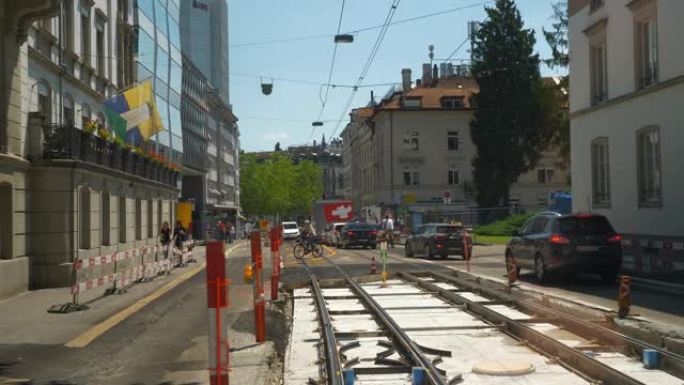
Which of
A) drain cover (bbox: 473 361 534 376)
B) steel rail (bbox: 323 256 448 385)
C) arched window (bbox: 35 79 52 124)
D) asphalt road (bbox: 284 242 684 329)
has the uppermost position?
arched window (bbox: 35 79 52 124)

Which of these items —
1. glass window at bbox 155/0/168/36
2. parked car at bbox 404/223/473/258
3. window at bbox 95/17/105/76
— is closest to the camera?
window at bbox 95/17/105/76

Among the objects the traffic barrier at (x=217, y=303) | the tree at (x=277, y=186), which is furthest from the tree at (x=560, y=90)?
the tree at (x=277, y=186)

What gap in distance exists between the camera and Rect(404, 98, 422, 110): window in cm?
7038

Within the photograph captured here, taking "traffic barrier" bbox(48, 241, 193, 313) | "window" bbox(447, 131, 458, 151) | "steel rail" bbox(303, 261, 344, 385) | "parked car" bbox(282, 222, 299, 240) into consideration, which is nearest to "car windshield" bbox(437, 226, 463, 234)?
"traffic barrier" bbox(48, 241, 193, 313)

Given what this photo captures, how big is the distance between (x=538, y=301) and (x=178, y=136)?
39344 mm

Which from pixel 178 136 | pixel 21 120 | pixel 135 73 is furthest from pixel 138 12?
pixel 21 120

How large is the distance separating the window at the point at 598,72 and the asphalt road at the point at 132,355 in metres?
17.6

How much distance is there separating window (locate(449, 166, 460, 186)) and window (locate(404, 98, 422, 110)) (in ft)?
21.2

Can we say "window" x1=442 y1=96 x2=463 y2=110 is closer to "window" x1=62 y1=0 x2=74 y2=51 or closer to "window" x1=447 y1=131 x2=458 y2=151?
"window" x1=447 y1=131 x2=458 y2=151

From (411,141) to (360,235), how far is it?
2931 centimetres

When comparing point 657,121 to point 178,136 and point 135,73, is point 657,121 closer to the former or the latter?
point 135,73

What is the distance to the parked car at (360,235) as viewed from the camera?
4294 centimetres

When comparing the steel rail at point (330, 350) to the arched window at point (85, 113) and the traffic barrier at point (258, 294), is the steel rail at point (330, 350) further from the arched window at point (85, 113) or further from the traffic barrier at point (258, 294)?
the arched window at point (85, 113)

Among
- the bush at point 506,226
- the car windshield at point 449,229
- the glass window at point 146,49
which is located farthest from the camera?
the bush at point 506,226
